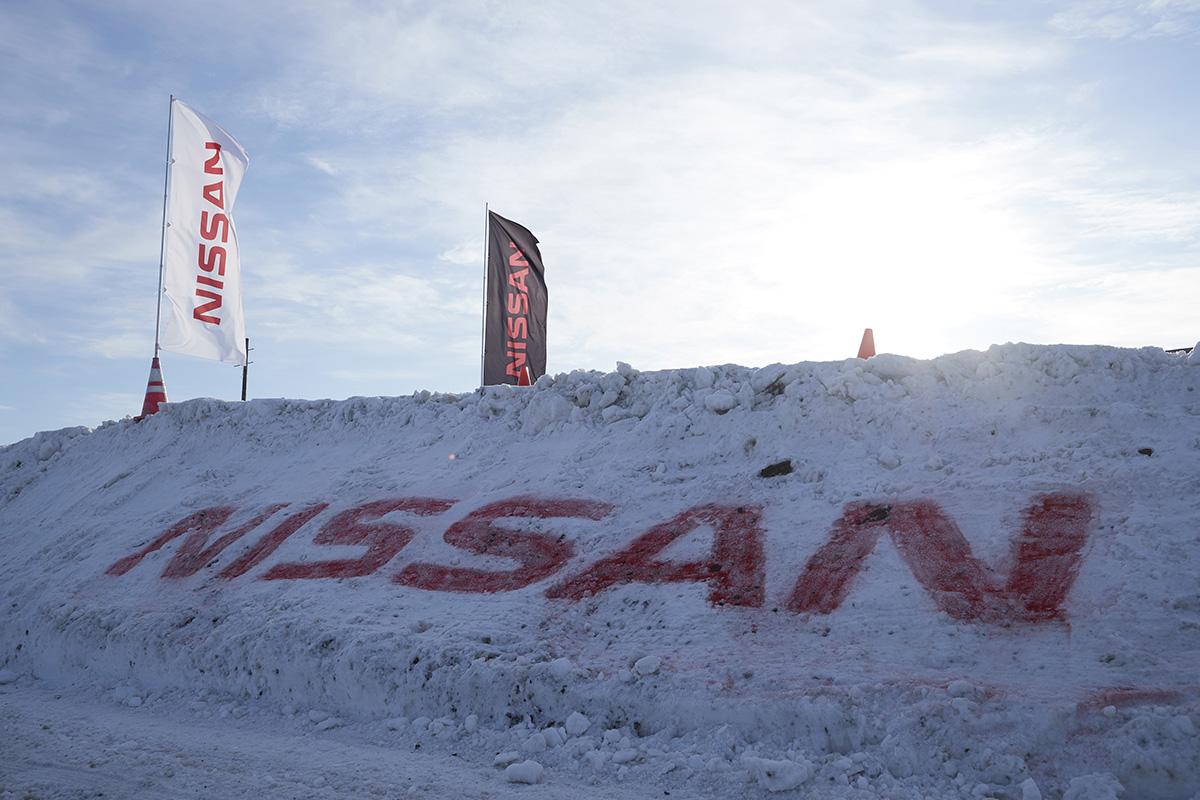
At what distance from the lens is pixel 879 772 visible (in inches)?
161

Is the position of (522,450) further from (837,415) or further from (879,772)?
(879,772)

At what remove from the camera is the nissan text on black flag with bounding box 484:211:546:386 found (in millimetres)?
14562

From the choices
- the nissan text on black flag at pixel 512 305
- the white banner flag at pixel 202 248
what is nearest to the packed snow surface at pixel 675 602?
the white banner flag at pixel 202 248

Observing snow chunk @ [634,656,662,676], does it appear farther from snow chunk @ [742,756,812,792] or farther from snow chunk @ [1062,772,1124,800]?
snow chunk @ [1062,772,1124,800]

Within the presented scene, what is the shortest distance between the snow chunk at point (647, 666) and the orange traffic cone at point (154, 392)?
982cm

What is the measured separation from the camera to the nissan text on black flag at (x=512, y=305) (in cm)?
1456

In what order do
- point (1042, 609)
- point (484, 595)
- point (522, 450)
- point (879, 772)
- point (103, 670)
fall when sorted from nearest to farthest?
point (879, 772) < point (1042, 609) < point (484, 595) < point (103, 670) < point (522, 450)

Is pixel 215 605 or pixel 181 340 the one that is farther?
pixel 181 340

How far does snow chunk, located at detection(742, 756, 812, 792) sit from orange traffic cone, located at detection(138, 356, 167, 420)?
10883 millimetres

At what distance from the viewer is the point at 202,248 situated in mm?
13281

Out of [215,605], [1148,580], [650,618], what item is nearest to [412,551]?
[215,605]

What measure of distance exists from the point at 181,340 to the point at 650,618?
9.76 metres

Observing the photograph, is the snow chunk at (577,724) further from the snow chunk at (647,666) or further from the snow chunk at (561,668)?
the snow chunk at (647,666)

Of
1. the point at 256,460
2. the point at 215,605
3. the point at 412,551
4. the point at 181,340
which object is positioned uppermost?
the point at 181,340
